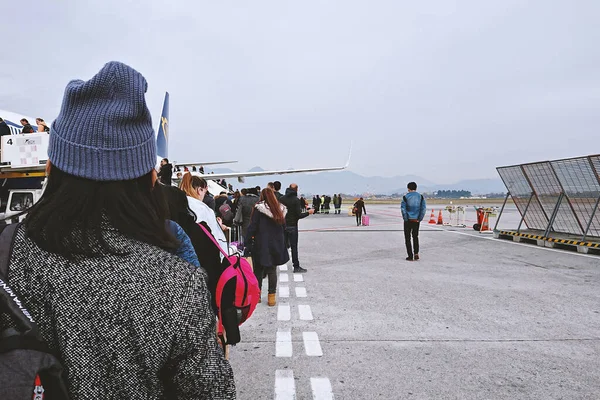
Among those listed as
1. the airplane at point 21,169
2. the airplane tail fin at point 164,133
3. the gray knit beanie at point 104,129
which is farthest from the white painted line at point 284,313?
the airplane tail fin at point 164,133

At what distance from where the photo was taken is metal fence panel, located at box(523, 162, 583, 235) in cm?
1190

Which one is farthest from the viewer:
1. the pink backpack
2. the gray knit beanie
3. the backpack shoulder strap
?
the pink backpack

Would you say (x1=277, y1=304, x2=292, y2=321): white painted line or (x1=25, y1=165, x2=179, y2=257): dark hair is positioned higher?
(x1=25, y1=165, x2=179, y2=257): dark hair

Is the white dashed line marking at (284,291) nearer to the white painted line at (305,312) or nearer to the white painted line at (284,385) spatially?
the white painted line at (305,312)

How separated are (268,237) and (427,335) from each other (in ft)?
9.05

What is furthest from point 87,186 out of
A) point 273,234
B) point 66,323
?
point 273,234

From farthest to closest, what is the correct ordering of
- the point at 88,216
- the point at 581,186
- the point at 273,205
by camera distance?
1. the point at 581,186
2. the point at 273,205
3. the point at 88,216

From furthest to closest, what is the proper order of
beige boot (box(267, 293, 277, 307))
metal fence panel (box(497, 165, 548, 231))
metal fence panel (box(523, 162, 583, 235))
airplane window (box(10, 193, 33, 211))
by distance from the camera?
1. metal fence panel (box(497, 165, 548, 231))
2. metal fence panel (box(523, 162, 583, 235))
3. airplane window (box(10, 193, 33, 211))
4. beige boot (box(267, 293, 277, 307))

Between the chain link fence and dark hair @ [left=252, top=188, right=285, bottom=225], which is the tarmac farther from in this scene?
the chain link fence

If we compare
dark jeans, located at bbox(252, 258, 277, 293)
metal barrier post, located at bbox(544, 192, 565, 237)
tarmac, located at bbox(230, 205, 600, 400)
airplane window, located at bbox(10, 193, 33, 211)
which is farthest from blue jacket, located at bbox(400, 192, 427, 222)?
airplane window, located at bbox(10, 193, 33, 211)

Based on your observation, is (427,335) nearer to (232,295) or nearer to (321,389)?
(321,389)

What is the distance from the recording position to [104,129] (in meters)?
1.12

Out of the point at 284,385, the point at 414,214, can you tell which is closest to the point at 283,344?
the point at 284,385

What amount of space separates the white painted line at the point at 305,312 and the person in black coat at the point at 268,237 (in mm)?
576
